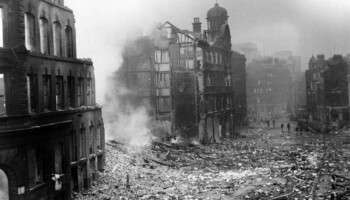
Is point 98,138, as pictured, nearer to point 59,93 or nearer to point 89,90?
point 89,90

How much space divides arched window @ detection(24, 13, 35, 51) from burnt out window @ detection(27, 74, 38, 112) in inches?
55.6

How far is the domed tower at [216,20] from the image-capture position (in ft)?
204

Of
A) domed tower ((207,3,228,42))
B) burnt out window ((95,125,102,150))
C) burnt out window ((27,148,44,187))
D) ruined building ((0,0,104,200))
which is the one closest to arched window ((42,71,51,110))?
ruined building ((0,0,104,200))

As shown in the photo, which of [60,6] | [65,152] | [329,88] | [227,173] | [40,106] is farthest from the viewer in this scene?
[329,88]

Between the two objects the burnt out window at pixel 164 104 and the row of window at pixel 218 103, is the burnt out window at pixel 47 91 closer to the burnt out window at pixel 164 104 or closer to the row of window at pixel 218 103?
the burnt out window at pixel 164 104

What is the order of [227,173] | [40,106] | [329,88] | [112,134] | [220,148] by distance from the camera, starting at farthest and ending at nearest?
[329,88] → [220,148] → [112,134] → [227,173] → [40,106]

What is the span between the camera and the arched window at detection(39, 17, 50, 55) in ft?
74.9

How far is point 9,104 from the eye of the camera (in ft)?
62.8

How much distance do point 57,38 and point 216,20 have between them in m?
40.3

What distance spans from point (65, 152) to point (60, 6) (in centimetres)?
836

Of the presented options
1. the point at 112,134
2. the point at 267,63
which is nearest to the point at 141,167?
the point at 112,134

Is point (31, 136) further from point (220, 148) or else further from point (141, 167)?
point (220, 148)

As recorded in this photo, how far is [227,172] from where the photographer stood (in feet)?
107

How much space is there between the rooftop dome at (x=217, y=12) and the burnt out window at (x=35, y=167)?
4575 centimetres
